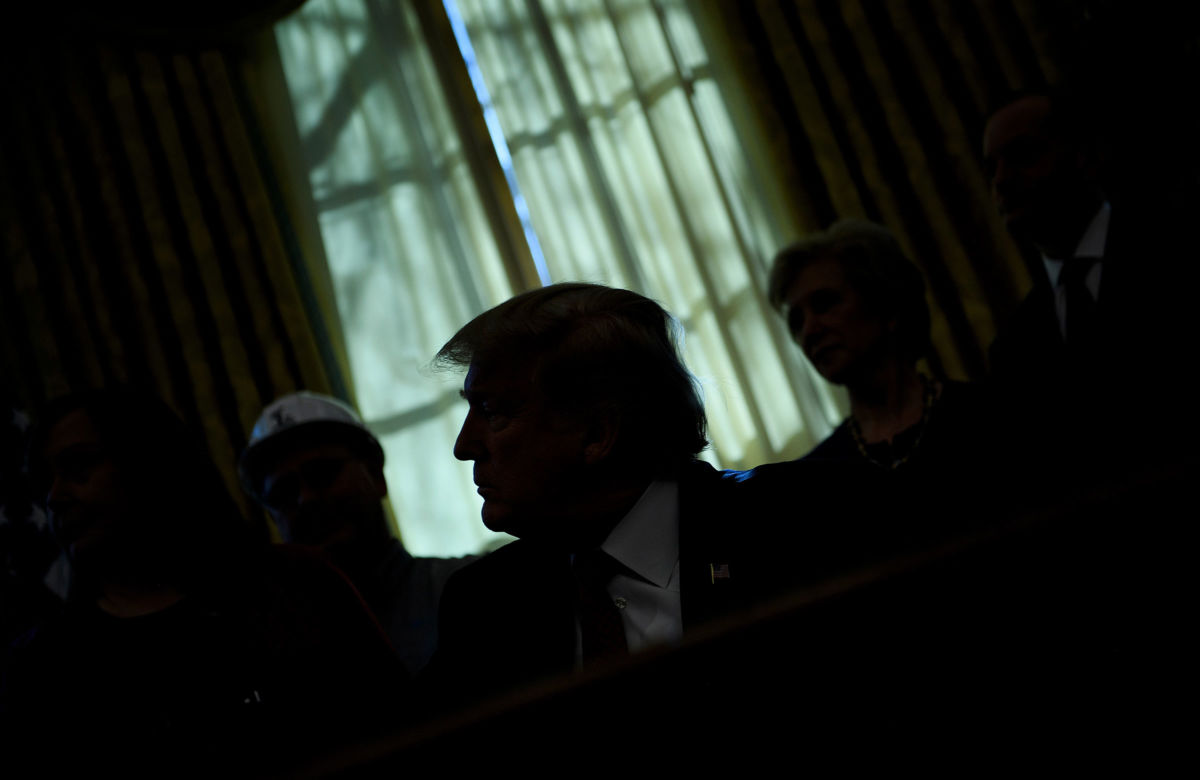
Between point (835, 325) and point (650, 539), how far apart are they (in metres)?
1.09

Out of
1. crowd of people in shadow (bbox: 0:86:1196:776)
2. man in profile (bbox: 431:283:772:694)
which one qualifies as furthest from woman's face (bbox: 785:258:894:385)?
man in profile (bbox: 431:283:772:694)

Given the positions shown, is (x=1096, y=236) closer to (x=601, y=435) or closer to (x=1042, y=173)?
(x=1042, y=173)

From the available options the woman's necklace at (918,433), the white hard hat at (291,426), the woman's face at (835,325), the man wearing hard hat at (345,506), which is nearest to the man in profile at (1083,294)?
the woman's necklace at (918,433)

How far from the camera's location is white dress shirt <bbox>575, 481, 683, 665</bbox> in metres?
1.45

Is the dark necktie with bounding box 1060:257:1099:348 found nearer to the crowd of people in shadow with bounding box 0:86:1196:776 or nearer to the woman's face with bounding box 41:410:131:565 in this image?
the crowd of people in shadow with bounding box 0:86:1196:776

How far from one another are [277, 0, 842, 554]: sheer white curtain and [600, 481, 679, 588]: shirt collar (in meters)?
2.22

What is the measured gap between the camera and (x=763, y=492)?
1.46 meters

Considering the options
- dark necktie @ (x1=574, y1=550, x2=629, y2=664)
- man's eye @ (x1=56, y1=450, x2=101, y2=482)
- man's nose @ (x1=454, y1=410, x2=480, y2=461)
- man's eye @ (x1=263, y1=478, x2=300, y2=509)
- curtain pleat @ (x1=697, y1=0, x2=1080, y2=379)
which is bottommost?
dark necktie @ (x1=574, y1=550, x2=629, y2=664)

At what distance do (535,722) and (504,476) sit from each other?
920mm

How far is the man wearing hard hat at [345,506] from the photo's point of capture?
2.37 m

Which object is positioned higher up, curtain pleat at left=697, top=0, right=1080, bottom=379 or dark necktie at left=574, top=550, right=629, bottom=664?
curtain pleat at left=697, top=0, right=1080, bottom=379

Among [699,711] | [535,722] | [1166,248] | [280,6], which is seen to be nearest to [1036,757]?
[699,711]

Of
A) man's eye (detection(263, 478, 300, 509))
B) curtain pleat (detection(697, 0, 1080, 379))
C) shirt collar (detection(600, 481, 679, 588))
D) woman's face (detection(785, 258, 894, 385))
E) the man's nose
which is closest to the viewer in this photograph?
shirt collar (detection(600, 481, 679, 588))

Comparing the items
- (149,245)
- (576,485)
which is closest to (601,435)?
(576,485)
